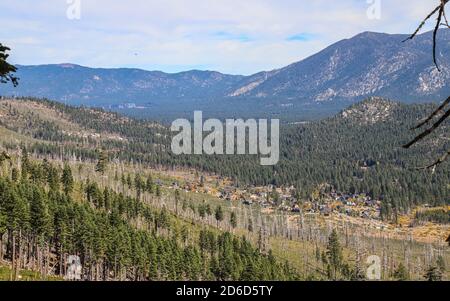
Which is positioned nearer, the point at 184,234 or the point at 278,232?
the point at 184,234

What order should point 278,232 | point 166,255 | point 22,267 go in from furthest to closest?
point 278,232, point 166,255, point 22,267
